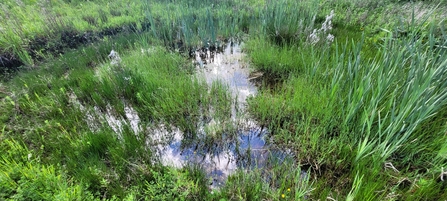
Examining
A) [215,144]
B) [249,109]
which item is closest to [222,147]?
[215,144]

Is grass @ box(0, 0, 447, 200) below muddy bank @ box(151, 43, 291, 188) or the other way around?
the other way around

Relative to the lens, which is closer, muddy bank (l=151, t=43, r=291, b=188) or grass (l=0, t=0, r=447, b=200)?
grass (l=0, t=0, r=447, b=200)

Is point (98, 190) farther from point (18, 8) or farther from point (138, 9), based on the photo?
point (18, 8)

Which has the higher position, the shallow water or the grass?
the grass

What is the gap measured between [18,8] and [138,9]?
2.83 m

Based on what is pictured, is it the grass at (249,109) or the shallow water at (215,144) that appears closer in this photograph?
the grass at (249,109)

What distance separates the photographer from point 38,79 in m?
3.31

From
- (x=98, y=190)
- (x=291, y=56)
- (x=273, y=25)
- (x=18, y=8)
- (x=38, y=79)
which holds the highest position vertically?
(x=18, y=8)

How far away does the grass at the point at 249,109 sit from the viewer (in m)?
1.60

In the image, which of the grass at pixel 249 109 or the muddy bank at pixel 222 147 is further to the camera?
the muddy bank at pixel 222 147

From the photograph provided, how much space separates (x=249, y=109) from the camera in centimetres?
267

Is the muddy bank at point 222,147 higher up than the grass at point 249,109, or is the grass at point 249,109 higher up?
the grass at point 249,109

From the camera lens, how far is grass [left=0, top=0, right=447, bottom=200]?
5.26 ft

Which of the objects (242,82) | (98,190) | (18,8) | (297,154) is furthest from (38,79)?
(297,154)
